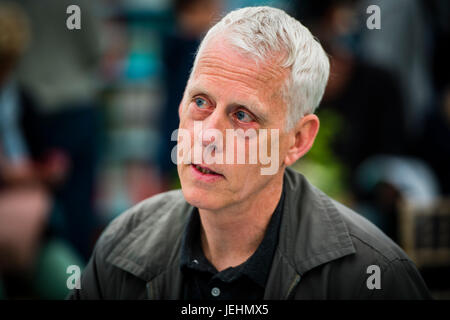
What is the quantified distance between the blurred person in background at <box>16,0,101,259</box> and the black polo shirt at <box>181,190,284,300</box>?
5.74 ft

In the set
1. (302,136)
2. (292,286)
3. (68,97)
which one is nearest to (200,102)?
(302,136)

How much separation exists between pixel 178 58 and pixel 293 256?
1828mm

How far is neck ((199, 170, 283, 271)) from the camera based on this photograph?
178 cm

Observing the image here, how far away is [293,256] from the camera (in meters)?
1.71

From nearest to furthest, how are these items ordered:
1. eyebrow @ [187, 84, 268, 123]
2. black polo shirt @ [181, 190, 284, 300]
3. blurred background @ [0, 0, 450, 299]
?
eyebrow @ [187, 84, 268, 123] < black polo shirt @ [181, 190, 284, 300] < blurred background @ [0, 0, 450, 299]

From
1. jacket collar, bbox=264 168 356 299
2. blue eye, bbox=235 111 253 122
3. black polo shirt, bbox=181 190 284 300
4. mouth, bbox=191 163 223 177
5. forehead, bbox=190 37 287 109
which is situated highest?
forehead, bbox=190 37 287 109

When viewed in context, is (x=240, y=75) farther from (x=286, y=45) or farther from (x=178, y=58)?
(x=178, y=58)

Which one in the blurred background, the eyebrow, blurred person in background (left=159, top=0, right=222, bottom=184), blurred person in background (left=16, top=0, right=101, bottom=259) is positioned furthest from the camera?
blurred person in background (left=16, top=0, right=101, bottom=259)

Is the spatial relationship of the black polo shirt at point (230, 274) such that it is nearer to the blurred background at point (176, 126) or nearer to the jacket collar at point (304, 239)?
the jacket collar at point (304, 239)

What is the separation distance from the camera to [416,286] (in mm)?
1715

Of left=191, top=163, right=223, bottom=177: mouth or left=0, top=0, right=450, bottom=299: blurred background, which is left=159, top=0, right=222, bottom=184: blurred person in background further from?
left=191, top=163, right=223, bottom=177: mouth

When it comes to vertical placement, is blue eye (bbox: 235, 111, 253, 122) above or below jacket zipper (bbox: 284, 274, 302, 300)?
above

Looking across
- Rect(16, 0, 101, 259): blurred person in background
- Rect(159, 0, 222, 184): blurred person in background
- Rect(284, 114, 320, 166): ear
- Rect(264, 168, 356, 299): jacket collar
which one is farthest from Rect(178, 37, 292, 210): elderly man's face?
Rect(16, 0, 101, 259): blurred person in background

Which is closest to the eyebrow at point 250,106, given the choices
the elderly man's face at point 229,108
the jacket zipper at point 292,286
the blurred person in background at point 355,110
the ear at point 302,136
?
the elderly man's face at point 229,108
